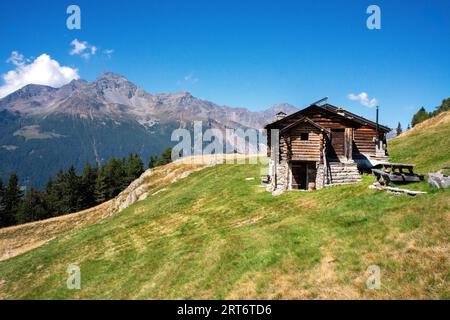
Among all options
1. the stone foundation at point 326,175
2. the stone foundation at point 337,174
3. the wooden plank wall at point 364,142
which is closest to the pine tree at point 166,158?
the wooden plank wall at point 364,142

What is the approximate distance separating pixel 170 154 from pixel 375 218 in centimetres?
Result: 10786

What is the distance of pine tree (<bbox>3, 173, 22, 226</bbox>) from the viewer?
9694 centimetres

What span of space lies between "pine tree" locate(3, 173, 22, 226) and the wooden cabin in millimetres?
89833

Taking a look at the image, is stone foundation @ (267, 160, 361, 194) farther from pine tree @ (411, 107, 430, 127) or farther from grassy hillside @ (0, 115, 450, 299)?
pine tree @ (411, 107, 430, 127)

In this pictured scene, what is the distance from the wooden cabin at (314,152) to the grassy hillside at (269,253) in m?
4.18

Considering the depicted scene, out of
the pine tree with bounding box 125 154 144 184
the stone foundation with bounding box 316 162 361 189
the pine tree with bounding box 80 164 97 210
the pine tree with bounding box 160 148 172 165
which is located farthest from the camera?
the pine tree with bounding box 160 148 172 165

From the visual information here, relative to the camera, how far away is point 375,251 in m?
14.9

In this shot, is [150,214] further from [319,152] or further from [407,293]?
[407,293]

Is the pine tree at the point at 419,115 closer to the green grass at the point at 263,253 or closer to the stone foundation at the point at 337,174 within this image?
the stone foundation at the point at 337,174

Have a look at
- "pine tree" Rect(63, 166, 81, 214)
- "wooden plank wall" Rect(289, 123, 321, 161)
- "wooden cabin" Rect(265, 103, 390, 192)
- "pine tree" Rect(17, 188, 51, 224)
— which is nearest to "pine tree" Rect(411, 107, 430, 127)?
"wooden cabin" Rect(265, 103, 390, 192)

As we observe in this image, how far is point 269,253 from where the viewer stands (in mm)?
17797

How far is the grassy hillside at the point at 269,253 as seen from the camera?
1360cm

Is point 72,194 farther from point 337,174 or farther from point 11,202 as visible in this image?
point 337,174
